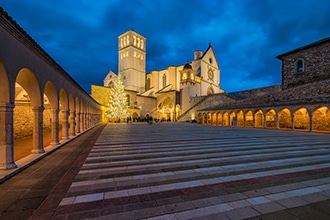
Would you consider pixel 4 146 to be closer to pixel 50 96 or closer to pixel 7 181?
pixel 7 181

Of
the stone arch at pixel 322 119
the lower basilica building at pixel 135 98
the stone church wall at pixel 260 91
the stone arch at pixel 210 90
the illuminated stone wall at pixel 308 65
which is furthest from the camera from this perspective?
the stone arch at pixel 210 90

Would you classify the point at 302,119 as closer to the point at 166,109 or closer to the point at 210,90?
the point at 166,109

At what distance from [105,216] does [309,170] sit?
5.30 m

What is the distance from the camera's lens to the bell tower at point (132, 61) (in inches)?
2165

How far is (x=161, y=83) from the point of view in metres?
53.2

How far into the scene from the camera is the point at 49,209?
2.63m

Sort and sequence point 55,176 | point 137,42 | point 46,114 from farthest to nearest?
point 137,42, point 46,114, point 55,176

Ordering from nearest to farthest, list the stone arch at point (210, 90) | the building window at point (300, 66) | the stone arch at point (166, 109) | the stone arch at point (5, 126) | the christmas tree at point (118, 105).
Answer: the stone arch at point (5, 126)
the building window at point (300, 66)
the christmas tree at point (118, 105)
the stone arch at point (166, 109)
the stone arch at point (210, 90)

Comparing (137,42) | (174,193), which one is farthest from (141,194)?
(137,42)

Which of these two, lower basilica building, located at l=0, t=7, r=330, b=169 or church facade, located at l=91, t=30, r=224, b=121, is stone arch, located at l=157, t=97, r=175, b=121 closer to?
church facade, located at l=91, t=30, r=224, b=121

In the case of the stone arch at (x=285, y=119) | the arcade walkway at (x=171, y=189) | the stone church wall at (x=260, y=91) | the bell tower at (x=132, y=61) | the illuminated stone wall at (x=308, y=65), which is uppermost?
the bell tower at (x=132, y=61)

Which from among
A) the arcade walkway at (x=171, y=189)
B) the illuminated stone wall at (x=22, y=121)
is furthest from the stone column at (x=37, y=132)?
the illuminated stone wall at (x=22, y=121)

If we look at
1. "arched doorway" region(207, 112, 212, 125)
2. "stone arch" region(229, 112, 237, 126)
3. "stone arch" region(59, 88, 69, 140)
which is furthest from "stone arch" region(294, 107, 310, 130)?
"stone arch" region(59, 88, 69, 140)

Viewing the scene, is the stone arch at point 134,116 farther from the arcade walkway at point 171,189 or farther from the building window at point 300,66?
the arcade walkway at point 171,189
